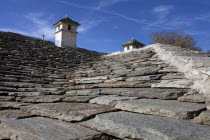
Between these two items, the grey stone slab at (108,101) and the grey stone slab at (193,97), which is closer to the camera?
the grey stone slab at (193,97)

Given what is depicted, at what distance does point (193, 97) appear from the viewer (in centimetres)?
156

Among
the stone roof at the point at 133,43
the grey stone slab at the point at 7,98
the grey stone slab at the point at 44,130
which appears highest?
the stone roof at the point at 133,43

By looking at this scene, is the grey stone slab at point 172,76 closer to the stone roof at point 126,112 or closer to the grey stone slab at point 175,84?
the stone roof at point 126,112

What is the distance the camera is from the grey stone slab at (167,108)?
122 centimetres

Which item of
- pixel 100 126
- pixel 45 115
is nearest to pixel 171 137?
pixel 100 126

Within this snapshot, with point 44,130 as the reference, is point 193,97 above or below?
above

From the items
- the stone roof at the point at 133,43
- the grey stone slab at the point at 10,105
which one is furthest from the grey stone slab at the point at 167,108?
the stone roof at the point at 133,43

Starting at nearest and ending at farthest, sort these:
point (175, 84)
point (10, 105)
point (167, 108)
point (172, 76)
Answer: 1. point (167, 108)
2. point (175, 84)
3. point (10, 105)
4. point (172, 76)

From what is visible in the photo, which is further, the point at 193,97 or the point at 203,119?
the point at 193,97

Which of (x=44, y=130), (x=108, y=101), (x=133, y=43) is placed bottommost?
(x=44, y=130)

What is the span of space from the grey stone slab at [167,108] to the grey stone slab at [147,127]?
0.05m

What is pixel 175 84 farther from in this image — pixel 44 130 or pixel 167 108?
pixel 44 130

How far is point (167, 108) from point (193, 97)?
0.36m

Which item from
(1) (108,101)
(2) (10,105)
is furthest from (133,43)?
(1) (108,101)
